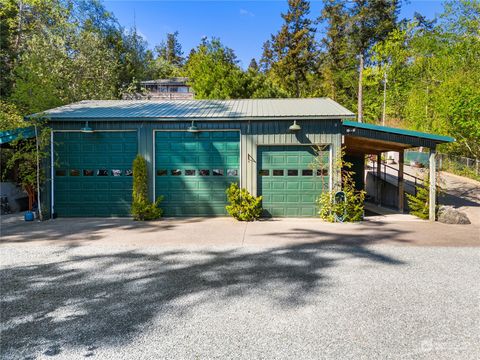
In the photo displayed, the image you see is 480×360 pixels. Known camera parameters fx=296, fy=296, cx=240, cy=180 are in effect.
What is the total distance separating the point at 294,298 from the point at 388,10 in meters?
32.6

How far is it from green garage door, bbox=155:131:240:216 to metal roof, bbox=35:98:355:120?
0.62 metres

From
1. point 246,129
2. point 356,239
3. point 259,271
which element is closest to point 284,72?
point 246,129

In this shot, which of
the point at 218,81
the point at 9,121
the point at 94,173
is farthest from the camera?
the point at 218,81

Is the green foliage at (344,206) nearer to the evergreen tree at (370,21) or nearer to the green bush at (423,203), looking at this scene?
the green bush at (423,203)

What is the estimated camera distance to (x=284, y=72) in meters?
31.4

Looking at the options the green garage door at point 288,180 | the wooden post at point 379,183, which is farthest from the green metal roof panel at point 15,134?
the wooden post at point 379,183

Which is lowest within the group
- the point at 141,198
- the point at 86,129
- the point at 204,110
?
the point at 141,198

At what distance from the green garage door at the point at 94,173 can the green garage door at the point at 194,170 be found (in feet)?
3.22

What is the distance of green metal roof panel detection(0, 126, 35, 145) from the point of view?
26.9 feet

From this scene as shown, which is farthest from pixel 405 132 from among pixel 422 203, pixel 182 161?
pixel 182 161

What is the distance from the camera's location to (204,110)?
971cm

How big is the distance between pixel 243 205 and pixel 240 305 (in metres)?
5.24

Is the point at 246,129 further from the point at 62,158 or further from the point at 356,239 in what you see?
the point at 62,158

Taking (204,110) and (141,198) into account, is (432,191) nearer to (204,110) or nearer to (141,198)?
(204,110)
